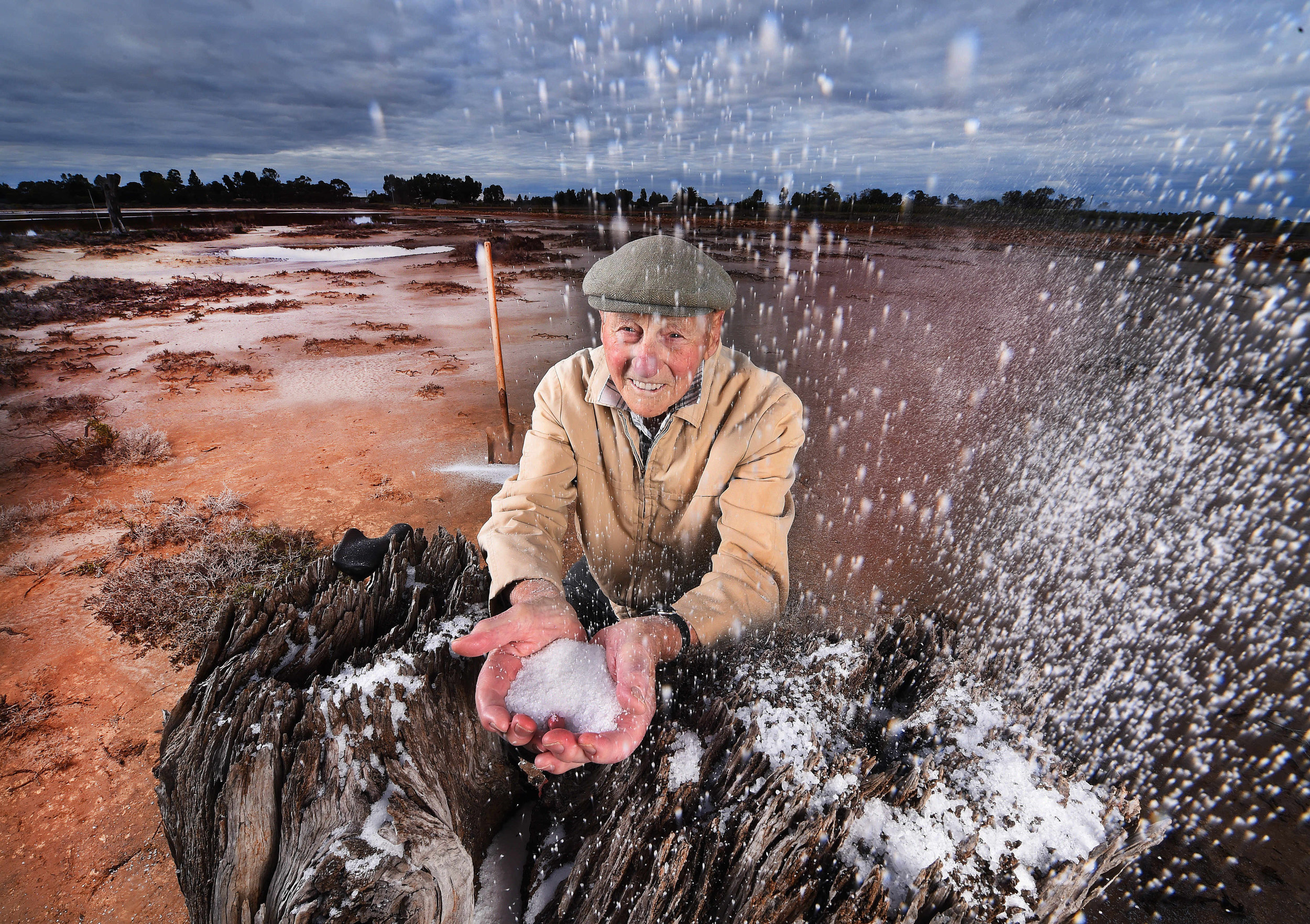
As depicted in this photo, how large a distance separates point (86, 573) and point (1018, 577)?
29.0 ft

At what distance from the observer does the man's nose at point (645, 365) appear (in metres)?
1.96

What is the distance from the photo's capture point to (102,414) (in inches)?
342

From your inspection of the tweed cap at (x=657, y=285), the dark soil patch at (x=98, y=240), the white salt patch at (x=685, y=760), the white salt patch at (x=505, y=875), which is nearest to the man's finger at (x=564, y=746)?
the white salt patch at (x=685, y=760)

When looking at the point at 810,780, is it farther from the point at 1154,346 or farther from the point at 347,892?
the point at 1154,346

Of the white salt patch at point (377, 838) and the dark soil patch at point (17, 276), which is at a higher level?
the white salt patch at point (377, 838)

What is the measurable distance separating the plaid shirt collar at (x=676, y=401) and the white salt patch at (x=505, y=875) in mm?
1538

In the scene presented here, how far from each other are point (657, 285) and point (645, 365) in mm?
294

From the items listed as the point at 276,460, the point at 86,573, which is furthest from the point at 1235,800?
the point at 276,460

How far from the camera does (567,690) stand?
5.46 ft

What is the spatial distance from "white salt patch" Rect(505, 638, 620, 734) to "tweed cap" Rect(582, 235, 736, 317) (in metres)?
1.23

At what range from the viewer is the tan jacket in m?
2.02

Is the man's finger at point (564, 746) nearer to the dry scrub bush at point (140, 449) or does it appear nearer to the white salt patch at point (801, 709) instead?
the white salt patch at point (801, 709)

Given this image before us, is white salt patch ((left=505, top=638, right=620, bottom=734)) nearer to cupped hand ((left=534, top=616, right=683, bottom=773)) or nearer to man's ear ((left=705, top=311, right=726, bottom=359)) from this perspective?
cupped hand ((left=534, top=616, right=683, bottom=773))

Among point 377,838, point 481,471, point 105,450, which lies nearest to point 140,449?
point 105,450
